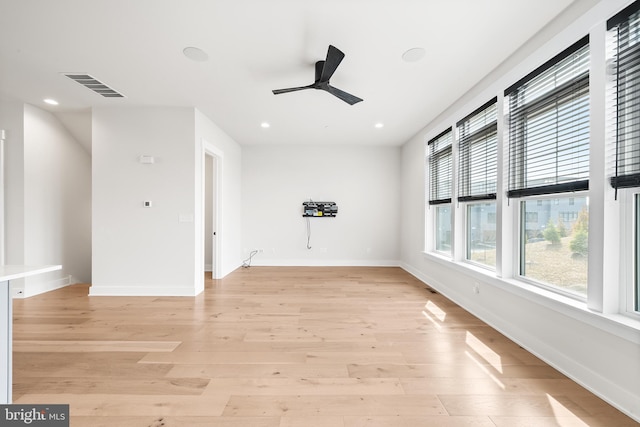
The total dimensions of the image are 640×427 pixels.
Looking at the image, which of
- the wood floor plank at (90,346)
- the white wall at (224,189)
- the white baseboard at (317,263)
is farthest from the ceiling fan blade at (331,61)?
the white baseboard at (317,263)

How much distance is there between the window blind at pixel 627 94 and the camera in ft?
5.28

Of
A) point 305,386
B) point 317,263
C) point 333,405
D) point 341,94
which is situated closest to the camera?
point 333,405

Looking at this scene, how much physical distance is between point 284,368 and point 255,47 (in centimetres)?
280

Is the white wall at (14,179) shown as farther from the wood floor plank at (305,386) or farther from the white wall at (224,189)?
the wood floor plank at (305,386)

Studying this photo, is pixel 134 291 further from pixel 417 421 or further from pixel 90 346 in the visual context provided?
pixel 417 421

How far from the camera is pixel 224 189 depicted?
16.9 ft

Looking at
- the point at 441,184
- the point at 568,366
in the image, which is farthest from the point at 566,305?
the point at 441,184

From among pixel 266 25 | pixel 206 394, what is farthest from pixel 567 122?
pixel 206 394

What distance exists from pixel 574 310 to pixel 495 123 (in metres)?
1.94

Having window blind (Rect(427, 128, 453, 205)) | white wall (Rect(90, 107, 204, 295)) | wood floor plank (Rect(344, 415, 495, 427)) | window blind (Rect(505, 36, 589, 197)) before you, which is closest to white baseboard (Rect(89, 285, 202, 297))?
white wall (Rect(90, 107, 204, 295))

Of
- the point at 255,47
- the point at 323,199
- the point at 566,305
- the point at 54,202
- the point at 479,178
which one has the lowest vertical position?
the point at 566,305

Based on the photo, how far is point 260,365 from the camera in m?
2.14

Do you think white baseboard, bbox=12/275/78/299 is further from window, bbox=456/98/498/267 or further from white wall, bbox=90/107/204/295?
window, bbox=456/98/498/267

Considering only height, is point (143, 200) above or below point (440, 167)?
below
